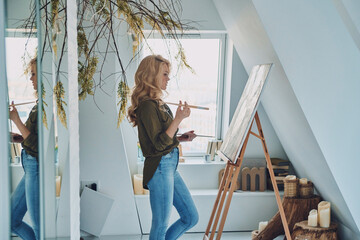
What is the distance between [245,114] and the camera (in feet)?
10.7

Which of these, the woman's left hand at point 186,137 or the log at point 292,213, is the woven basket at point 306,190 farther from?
the woman's left hand at point 186,137

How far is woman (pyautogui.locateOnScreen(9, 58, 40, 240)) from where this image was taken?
1.60 feet

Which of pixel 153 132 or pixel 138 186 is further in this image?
pixel 138 186

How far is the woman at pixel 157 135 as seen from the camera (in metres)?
3.19

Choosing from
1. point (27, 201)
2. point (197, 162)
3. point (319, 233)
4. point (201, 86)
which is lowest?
point (319, 233)

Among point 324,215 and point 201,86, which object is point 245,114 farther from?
point 201,86

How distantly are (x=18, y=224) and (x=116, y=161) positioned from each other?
3658 mm

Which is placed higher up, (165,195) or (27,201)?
(27,201)

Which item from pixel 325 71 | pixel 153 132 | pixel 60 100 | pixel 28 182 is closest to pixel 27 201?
pixel 28 182

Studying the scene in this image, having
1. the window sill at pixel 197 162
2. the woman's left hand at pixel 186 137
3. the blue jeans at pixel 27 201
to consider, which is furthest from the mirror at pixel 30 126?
the window sill at pixel 197 162

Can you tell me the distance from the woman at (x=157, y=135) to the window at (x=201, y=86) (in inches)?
55.9

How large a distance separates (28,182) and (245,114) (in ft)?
9.20

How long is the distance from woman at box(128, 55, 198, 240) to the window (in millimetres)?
1420

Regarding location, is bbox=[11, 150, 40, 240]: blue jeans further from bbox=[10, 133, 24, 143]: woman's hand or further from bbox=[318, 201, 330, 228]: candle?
bbox=[318, 201, 330, 228]: candle
